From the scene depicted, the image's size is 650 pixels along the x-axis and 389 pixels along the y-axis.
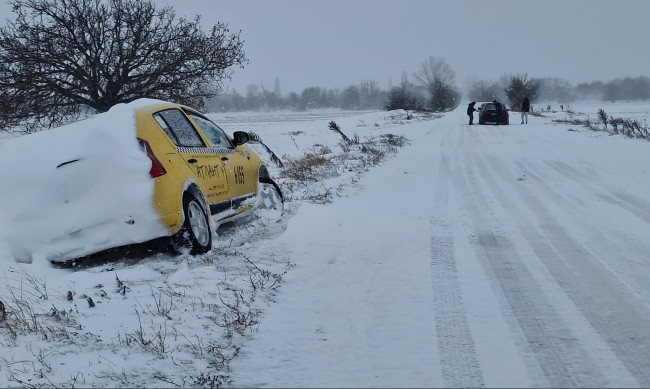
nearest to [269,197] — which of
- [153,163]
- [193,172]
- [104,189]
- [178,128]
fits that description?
[178,128]

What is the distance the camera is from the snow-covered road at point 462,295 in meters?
3.11

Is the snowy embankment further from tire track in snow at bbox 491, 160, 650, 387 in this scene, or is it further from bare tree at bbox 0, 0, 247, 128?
bare tree at bbox 0, 0, 247, 128

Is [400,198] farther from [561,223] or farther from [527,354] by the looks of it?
[527,354]

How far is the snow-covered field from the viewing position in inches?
122

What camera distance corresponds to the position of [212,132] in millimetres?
6969

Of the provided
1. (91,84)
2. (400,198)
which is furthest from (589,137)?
(91,84)

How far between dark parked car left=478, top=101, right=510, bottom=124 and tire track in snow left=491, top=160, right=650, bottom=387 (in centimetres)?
3007

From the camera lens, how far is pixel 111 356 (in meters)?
3.26

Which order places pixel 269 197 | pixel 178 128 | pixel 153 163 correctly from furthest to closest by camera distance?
1. pixel 269 197
2. pixel 178 128
3. pixel 153 163

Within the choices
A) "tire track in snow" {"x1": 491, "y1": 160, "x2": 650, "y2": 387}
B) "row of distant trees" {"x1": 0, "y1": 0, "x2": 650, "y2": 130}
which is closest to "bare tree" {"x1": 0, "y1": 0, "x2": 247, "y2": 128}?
"row of distant trees" {"x1": 0, "y1": 0, "x2": 650, "y2": 130}

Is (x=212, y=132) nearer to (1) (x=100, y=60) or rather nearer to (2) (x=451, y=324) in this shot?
(2) (x=451, y=324)

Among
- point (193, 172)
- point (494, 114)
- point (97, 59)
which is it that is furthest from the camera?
point (494, 114)

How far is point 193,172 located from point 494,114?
106 feet

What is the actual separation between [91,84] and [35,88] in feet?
5.02
